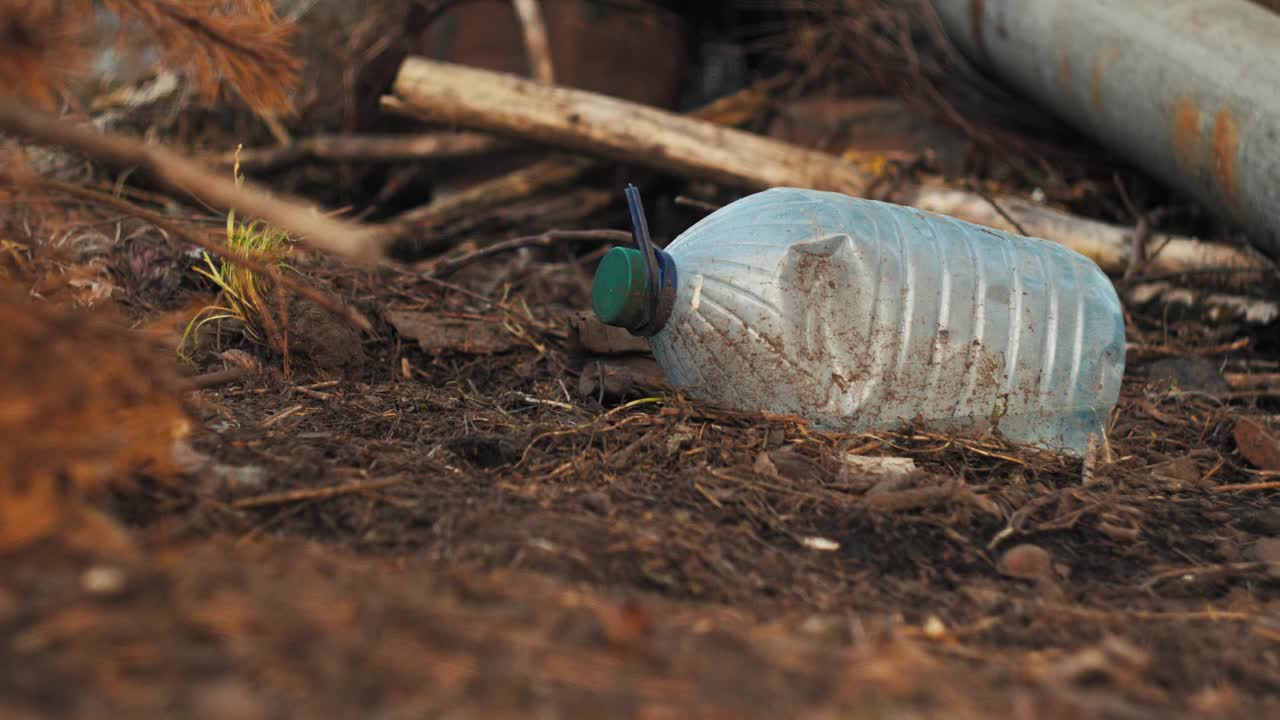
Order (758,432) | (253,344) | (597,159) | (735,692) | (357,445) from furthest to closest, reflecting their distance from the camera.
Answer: (597,159) < (253,344) < (758,432) < (357,445) < (735,692)

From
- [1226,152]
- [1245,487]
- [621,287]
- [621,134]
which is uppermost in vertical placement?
[1226,152]

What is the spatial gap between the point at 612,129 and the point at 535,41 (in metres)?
0.71

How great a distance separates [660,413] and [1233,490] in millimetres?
1413

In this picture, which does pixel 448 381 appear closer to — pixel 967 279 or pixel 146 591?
pixel 967 279

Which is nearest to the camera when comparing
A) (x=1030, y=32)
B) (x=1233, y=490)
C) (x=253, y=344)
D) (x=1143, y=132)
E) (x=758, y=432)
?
(x=758, y=432)

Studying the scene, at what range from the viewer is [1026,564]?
5.87ft

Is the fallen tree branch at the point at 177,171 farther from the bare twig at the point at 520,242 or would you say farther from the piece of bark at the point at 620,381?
the bare twig at the point at 520,242

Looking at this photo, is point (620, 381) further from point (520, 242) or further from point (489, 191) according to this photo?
point (489, 191)

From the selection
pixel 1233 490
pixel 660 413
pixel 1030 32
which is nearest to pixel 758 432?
pixel 660 413

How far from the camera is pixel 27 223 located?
305cm

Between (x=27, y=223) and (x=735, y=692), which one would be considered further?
(x=27, y=223)

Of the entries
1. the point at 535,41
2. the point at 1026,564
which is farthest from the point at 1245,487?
the point at 535,41

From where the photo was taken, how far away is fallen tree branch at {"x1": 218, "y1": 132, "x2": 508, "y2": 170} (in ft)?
14.7

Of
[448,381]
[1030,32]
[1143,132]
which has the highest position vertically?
[1030,32]
